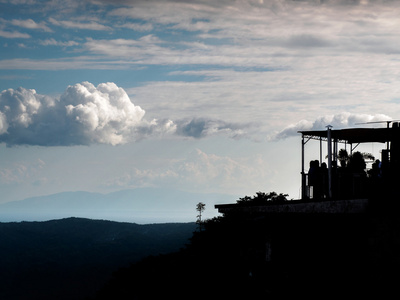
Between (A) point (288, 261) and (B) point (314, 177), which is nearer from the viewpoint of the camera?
(A) point (288, 261)

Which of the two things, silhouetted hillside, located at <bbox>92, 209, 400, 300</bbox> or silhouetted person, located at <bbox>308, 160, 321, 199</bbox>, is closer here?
silhouetted hillside, located at <bbox>92, 209, 400, 300</bbox>

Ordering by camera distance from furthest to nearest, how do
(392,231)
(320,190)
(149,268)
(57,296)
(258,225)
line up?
1. (57,296)
2. (149,268)
3. (320,190)
4. (258,225)
5. (392,231)

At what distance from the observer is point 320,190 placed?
67.5 ft

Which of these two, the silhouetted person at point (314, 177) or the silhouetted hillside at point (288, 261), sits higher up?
the silhouetted person at point (314, 177)

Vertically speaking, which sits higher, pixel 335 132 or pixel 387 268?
pixel 335 132

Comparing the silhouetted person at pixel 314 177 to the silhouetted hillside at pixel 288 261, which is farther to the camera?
the silhouetted person at pixel 314 177

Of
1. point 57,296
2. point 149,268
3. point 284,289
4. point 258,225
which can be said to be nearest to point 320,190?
point 258,225

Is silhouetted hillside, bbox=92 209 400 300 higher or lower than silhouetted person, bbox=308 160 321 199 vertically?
lower

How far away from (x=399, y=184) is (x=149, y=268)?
1282cm

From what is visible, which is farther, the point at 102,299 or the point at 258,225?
the point at 102,299

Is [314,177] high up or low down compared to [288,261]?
up

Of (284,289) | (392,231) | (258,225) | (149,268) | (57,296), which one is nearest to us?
(392,231)

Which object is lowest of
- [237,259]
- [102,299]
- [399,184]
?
[102,299]

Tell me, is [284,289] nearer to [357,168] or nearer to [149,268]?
[357,168]
